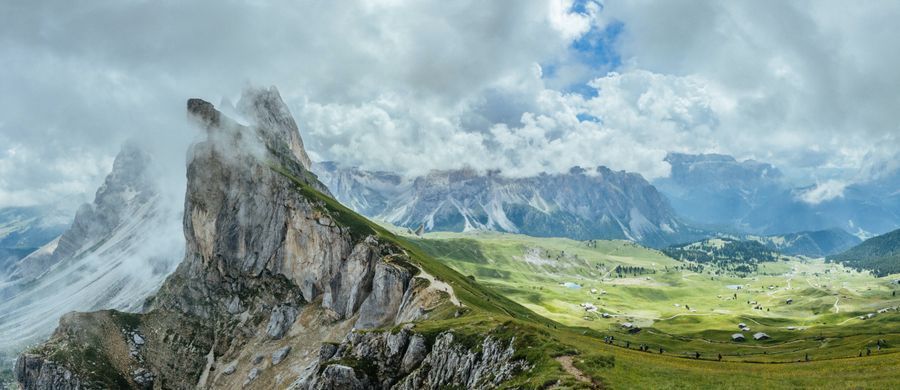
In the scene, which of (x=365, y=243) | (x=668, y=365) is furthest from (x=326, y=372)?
(x=365, y=243)

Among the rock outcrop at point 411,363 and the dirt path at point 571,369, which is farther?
the rock outcrop at point 411,363

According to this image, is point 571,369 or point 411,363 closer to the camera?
point 571,369

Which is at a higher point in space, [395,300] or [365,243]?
[365,243]

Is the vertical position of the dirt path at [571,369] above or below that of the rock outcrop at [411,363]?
above

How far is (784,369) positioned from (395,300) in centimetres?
11841

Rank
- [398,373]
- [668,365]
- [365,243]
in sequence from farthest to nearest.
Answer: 1. [365,243]
2. [398,373]
3. [668,365]

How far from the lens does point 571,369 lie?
61656 mm

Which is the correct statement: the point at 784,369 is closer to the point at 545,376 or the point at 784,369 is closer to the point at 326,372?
the point at 545,376

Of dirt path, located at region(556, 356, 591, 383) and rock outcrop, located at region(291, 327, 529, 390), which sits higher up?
dirt path, located at region(556, 356, 591, 383)

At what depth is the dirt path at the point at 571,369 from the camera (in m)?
57.5

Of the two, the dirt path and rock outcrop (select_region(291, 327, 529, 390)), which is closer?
the dirt path

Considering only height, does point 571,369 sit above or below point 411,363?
above

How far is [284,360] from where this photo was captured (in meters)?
182

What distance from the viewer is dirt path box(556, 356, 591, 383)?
2265 inches
